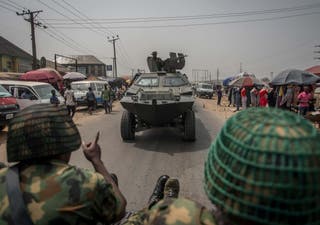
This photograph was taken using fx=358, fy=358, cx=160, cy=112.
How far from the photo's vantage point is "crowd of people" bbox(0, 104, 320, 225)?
99cm

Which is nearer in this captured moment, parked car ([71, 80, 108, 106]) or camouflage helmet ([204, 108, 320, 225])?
camouflage helmet ([204, 108, 320, 225])

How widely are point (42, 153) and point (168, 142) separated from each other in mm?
7025

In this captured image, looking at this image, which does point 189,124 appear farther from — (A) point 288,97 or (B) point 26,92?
(B) point 26,92

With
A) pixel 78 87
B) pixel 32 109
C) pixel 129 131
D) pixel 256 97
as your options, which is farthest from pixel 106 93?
pixel 32 109

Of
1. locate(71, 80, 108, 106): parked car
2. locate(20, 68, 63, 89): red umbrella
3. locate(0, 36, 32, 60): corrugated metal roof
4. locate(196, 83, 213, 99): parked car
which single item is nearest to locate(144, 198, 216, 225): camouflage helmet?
locate(71, 80, 108, 106): parked car

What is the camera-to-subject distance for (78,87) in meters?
19.7

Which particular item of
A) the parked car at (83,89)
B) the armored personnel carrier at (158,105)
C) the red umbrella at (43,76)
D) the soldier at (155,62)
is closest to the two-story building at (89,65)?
the red umbrella at (43,76)

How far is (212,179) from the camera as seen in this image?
1148mm

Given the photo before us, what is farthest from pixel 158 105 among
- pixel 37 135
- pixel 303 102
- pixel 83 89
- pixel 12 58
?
pixel 12 58

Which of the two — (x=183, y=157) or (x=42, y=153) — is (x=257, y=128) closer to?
(x=42, y=153)

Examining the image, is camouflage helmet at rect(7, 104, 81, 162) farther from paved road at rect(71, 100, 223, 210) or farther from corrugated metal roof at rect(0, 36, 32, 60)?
corrugated metal roof at rect(0, 36, 32, 60)

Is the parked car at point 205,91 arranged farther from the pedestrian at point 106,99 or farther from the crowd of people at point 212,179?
the crowd of people at point 212,179

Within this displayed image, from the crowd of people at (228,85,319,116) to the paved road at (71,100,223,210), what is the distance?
12.0ft

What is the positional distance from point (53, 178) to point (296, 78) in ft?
41.1
